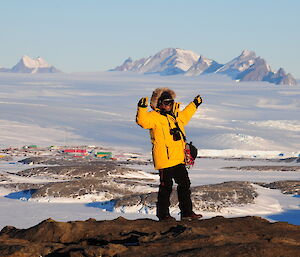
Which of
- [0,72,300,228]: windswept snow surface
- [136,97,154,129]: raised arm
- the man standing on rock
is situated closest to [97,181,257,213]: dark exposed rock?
[0,72,300,228]: windswept snow surface

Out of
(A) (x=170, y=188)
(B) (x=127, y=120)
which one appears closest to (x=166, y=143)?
(A) (x=170, y=188)

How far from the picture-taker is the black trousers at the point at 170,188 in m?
9.07

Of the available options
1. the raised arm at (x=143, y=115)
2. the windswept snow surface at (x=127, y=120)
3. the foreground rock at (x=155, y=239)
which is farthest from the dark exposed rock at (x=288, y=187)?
the windswept snow surface at (x=127, y=120)

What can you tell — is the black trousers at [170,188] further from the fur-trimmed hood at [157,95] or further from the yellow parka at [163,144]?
the fur-trimmed hood at [157,95]

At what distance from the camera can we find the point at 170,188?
9.19 m

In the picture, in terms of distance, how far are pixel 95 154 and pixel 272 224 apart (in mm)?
49196

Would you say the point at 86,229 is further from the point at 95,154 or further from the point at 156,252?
the point at 95,154

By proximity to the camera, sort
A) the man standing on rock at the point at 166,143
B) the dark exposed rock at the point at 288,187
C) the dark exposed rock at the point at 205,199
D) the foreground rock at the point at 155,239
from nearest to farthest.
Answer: the foreground rock at the point at 155,239 → the man standing on rock at the point at 166,143 → the dark exposed rock at the point at 205,199 → the dark exposed rock at the point at 288,187

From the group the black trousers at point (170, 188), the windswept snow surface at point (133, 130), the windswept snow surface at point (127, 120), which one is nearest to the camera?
the black trousers at point (170, 188)

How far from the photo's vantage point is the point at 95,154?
186 feet

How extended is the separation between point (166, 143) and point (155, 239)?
2.04 metres

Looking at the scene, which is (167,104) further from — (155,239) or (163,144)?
(155,239)

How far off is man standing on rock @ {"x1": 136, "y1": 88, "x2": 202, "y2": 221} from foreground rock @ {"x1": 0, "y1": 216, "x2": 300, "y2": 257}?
35.8 inches

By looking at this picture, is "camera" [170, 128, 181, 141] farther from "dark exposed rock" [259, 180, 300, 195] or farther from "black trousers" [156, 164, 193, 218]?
"dark exposed rock" [259, 180, 300, 195]
